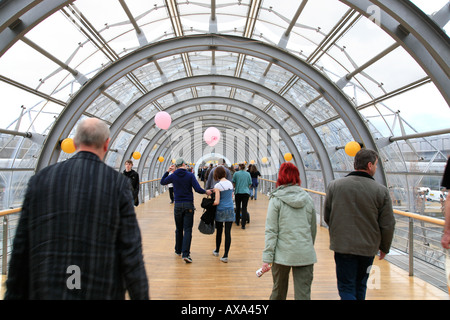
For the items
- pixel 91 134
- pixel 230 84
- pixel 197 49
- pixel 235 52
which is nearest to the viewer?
pixel 91 134

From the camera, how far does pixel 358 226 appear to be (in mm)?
2789

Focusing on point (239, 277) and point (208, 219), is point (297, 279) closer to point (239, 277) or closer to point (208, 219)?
point (239, 277)

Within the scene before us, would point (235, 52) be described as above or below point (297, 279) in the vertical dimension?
above

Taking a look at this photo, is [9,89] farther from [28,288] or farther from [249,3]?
[28,288]

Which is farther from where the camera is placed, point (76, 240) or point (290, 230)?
point (290, 230)

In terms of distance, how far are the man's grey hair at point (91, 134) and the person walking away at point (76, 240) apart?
116mm

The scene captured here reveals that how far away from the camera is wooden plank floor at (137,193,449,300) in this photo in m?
4.06

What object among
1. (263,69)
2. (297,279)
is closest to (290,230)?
(297,279)

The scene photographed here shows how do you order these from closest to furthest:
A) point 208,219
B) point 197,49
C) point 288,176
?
point 288,176 < point 208,219 < point 197,49

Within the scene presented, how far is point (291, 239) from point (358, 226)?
0.60 meters

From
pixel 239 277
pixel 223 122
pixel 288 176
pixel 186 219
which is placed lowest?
pixel 239 277

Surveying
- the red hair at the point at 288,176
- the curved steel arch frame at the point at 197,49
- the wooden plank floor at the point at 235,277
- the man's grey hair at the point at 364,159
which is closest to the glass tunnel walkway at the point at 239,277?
the wooden plank floor at the point at 235,277
